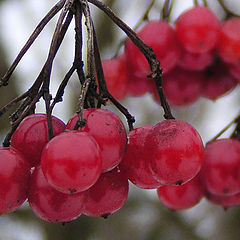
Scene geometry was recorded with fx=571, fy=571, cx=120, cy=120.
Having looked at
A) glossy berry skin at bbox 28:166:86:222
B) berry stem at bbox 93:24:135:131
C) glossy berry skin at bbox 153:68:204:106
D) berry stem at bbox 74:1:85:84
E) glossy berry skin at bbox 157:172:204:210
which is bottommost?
glossy berry skin at bbox 157:172:204:210

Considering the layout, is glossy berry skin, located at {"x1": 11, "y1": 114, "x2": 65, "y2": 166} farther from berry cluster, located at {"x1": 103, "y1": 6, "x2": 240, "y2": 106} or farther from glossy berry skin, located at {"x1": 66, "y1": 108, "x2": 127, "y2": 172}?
berry cluster, located at {"x1": 103, "y1": 6, "x2": 240, "y2": 106}

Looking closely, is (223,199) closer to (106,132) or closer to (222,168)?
(222,168)

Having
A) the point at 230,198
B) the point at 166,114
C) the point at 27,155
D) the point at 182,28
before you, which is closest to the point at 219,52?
the point at 182,28

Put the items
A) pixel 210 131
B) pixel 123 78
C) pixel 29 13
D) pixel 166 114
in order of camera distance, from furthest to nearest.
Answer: pixel 210 131 < pixel 29 13 < pixel 123 78 < pixel 166 114

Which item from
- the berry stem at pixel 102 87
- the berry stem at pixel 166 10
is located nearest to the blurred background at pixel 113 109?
the berry stem at pixel 166 10

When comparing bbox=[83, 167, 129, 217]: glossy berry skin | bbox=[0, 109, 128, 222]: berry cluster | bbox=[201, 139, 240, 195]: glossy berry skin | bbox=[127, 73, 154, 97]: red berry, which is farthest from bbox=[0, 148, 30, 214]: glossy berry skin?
bbox=[127, 73, 154, 97]: red berry

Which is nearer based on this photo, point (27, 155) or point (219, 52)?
point (27, 155)

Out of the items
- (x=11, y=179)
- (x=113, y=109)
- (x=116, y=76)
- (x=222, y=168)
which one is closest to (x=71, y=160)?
(x=11, y=179)

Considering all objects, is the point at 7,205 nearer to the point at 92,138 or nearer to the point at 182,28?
the point at 92,138
